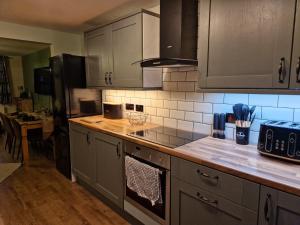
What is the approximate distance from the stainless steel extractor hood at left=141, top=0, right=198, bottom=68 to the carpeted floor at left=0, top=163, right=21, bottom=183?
2.81 m

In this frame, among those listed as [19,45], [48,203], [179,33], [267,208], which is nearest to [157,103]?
[179,33]

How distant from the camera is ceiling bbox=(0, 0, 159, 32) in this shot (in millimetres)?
2316

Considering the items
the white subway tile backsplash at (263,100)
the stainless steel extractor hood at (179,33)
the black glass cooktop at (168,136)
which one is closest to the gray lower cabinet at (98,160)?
the black glass cooktop at (168,136)

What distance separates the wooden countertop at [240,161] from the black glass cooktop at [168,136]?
0.07 meters

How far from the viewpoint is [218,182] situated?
129cm

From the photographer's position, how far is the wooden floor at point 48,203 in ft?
7.04

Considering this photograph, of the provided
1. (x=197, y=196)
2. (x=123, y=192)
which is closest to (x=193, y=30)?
(x=197, y=196)

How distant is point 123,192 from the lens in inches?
81.2

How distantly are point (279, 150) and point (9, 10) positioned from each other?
313 cm

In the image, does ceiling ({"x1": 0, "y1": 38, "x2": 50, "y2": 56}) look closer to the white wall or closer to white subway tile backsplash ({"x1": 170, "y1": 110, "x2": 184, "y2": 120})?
the white wall

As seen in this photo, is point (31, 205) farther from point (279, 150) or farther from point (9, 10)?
point (279, 150)

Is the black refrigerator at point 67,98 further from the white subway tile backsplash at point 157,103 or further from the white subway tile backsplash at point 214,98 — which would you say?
the white subway tile backsplash at point 214,98

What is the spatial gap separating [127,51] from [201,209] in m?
1.64

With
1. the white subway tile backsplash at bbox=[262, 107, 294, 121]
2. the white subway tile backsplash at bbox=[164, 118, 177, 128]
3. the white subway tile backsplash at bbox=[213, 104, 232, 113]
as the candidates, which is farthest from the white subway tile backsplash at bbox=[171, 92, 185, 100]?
the white subway tile backsplash at bbox=[262, 107, 294, 121]
